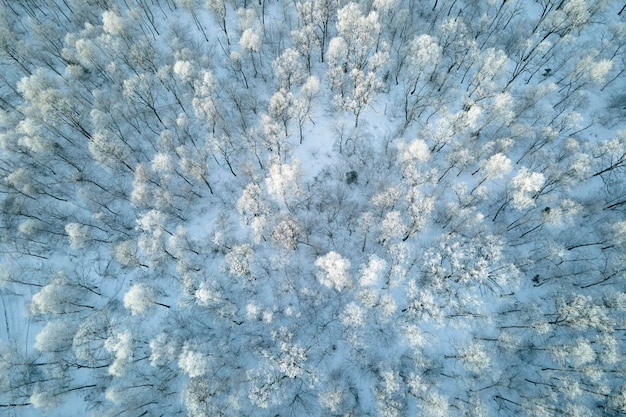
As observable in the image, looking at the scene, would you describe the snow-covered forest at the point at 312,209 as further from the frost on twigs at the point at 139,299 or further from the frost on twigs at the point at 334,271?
the frost on twigs at the point at 334,271

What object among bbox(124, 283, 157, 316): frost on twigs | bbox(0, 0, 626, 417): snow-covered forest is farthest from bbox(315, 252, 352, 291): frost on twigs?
bbox(124, 283, 157, 316): frost on twigs

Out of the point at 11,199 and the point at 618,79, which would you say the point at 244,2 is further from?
the point at 618,79

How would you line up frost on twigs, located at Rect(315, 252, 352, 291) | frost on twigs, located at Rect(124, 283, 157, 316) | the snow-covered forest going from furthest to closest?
the snow-covered forest
frost on twigs, located at Rect(315, 252, 352, 291)
frost on twigs, located at Rect(124, 283, 157, 316)

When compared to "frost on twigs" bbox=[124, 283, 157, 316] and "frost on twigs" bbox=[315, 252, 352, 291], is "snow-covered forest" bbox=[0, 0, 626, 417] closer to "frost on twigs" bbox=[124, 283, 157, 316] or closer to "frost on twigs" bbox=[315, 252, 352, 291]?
"frost on twigs" bbox=[124, 283, 157, 316]

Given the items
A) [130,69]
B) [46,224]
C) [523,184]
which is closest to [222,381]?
[46,224]

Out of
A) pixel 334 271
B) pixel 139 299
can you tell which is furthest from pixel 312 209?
pixel 139 299

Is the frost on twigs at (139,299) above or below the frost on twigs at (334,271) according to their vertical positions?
above

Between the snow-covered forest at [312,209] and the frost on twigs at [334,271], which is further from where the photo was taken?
the snow-covered forest at [312,209]

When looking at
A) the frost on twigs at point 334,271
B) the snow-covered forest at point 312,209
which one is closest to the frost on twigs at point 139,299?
the snow-covered forest at point 312,209

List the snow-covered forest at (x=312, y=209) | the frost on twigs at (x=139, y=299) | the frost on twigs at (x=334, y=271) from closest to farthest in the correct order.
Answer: the frost on twigs at (x=139, y=299), the frost on twigs at (x=334, y=271), the snow-covered forest at (x=312, y=209)

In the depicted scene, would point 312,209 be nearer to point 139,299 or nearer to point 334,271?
point 334,271
